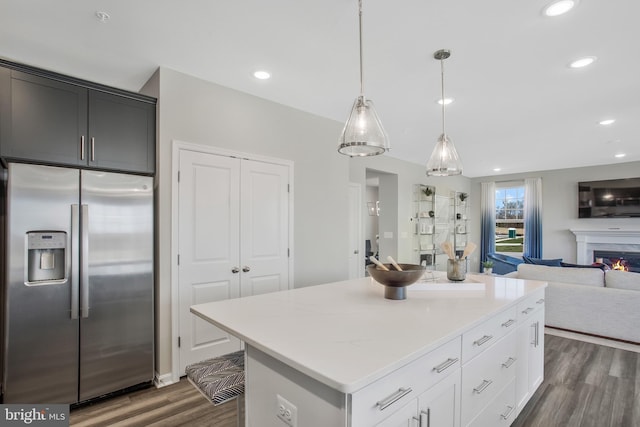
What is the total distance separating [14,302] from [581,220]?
9.35 meters

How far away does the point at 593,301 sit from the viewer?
366 cm

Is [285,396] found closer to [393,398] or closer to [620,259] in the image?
[393,398]

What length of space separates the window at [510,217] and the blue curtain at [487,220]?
0.16 m

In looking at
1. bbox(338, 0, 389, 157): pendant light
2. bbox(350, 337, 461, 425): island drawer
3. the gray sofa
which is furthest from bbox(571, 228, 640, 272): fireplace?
bbox(350, 337, 461, 425): island drawer

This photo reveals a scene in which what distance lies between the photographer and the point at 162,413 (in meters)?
2.30

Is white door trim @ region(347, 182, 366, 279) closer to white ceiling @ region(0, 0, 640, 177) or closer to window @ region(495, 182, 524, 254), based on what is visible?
white ceiling @ region(0, 0, 640, 177)

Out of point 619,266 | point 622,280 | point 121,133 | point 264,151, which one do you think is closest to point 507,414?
point 622,280

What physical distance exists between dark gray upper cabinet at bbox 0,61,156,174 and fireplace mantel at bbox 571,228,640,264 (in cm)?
843

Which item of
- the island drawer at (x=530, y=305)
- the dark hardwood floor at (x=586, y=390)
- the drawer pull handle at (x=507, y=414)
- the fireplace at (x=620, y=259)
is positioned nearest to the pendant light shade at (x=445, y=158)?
the island drawer at (x=530, y=305)

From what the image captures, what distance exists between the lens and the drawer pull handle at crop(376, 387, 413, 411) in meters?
1.06

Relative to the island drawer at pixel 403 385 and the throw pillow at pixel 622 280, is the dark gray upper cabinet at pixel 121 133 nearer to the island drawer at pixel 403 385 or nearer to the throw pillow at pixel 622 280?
the island drawer at pixel 403 385

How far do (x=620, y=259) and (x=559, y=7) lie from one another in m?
7.19

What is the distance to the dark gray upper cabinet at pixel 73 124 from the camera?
218cm

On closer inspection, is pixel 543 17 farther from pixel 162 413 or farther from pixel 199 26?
pixel 162 413
